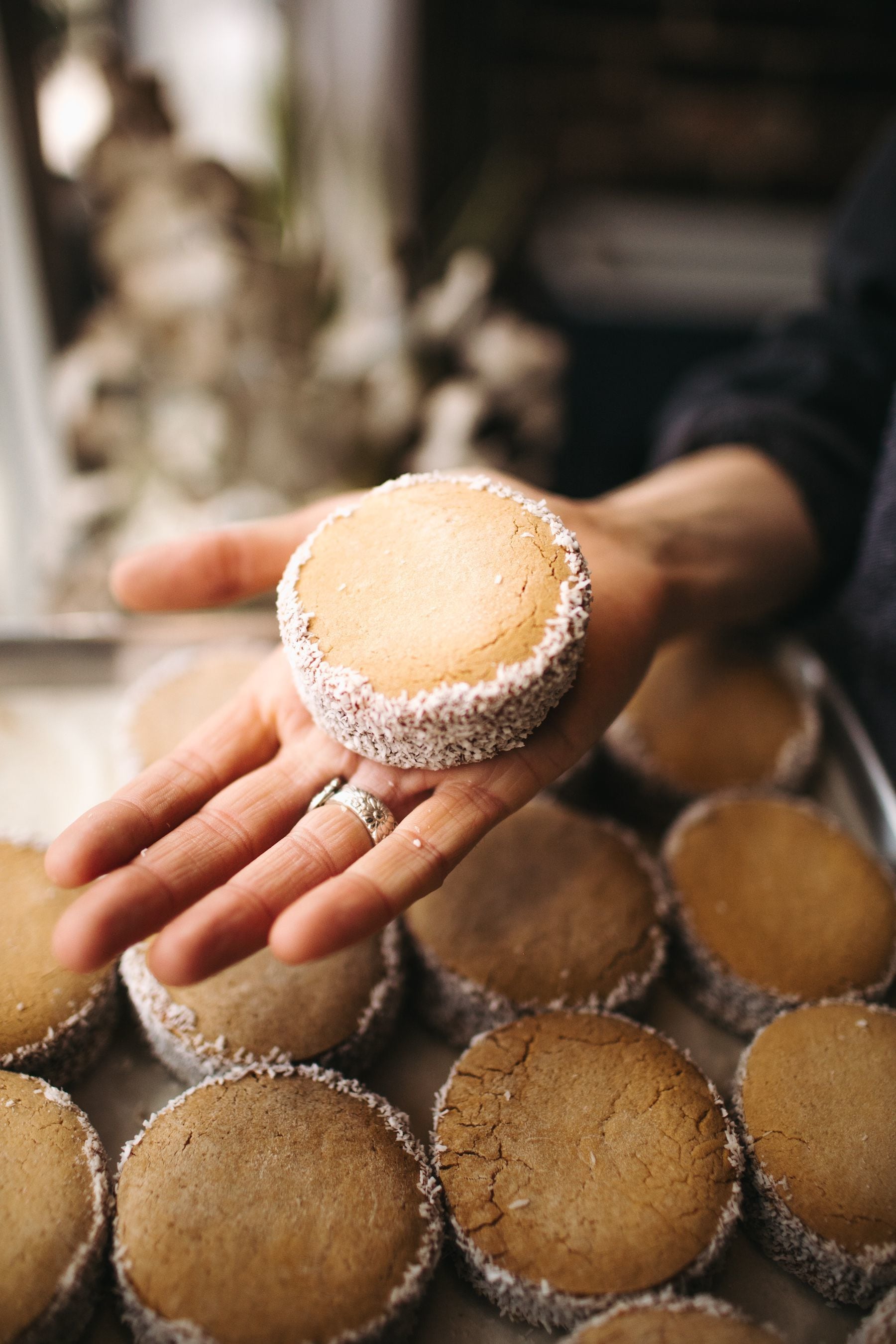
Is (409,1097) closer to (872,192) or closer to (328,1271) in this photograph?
(328,1271)

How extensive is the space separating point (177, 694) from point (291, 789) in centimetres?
45

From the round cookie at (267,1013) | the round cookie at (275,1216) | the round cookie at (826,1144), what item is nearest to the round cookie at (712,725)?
the round cookie at (826,1144)

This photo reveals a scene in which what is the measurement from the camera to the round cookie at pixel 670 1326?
78 centimetres

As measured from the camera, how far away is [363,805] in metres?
0.96

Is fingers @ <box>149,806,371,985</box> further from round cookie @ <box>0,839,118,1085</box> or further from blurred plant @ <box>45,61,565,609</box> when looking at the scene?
blurred plant @ <box>45,61,565,609</box>

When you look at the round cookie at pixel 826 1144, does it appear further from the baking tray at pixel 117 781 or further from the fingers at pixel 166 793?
the fingers at pixel 166 793

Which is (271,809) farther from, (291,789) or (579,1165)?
(579,1165)

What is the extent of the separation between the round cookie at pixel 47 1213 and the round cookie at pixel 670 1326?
472mm

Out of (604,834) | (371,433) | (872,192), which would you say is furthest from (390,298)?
(604,834)

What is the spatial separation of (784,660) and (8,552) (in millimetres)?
2217

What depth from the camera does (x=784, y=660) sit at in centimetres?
159

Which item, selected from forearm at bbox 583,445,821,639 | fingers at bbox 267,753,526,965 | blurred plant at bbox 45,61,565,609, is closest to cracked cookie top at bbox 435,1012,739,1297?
fingers at bbox 267,753,526,965

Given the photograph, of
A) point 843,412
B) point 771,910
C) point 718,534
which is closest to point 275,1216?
point 771,910

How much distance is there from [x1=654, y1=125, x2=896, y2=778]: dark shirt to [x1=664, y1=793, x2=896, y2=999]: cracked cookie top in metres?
0.25
